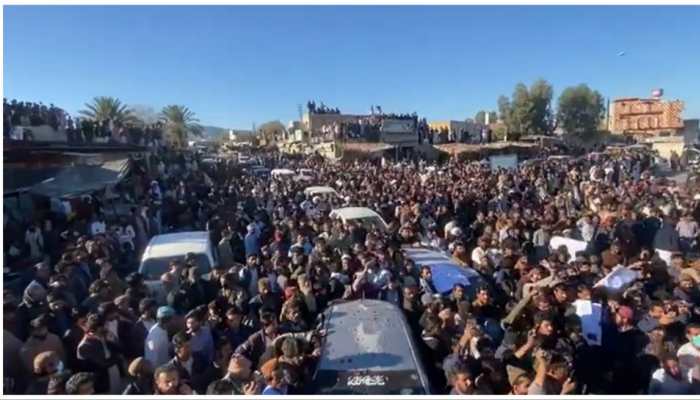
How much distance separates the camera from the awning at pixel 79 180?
28.6 ft

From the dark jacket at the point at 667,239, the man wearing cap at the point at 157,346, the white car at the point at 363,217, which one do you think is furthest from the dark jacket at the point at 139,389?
the dark jacket at the point at 667,239

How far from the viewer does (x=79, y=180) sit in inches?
374

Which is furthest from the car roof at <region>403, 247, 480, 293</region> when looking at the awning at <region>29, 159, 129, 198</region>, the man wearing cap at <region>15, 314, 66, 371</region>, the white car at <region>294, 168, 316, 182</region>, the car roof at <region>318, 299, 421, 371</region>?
the white car at <region>294, 168, 316, 182</region>

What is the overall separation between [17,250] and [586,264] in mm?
7265

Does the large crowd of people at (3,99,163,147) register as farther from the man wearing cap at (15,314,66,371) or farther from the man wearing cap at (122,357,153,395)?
the man wearing cap at (122,357,153,395)

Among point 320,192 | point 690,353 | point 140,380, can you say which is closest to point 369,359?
point 140,380

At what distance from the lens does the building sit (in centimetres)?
1938

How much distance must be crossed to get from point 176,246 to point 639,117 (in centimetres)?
2141

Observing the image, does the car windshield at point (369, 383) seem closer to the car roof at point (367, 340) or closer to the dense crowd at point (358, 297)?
the car roof at point (367, 340)

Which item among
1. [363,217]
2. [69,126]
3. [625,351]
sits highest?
[69,126]

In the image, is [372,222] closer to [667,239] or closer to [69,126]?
[667,239]

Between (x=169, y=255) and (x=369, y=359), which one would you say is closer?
(x=369, y=359)

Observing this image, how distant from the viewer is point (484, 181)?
15383 mm

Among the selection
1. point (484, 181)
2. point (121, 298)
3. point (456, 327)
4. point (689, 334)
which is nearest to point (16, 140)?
point (121, 298)
